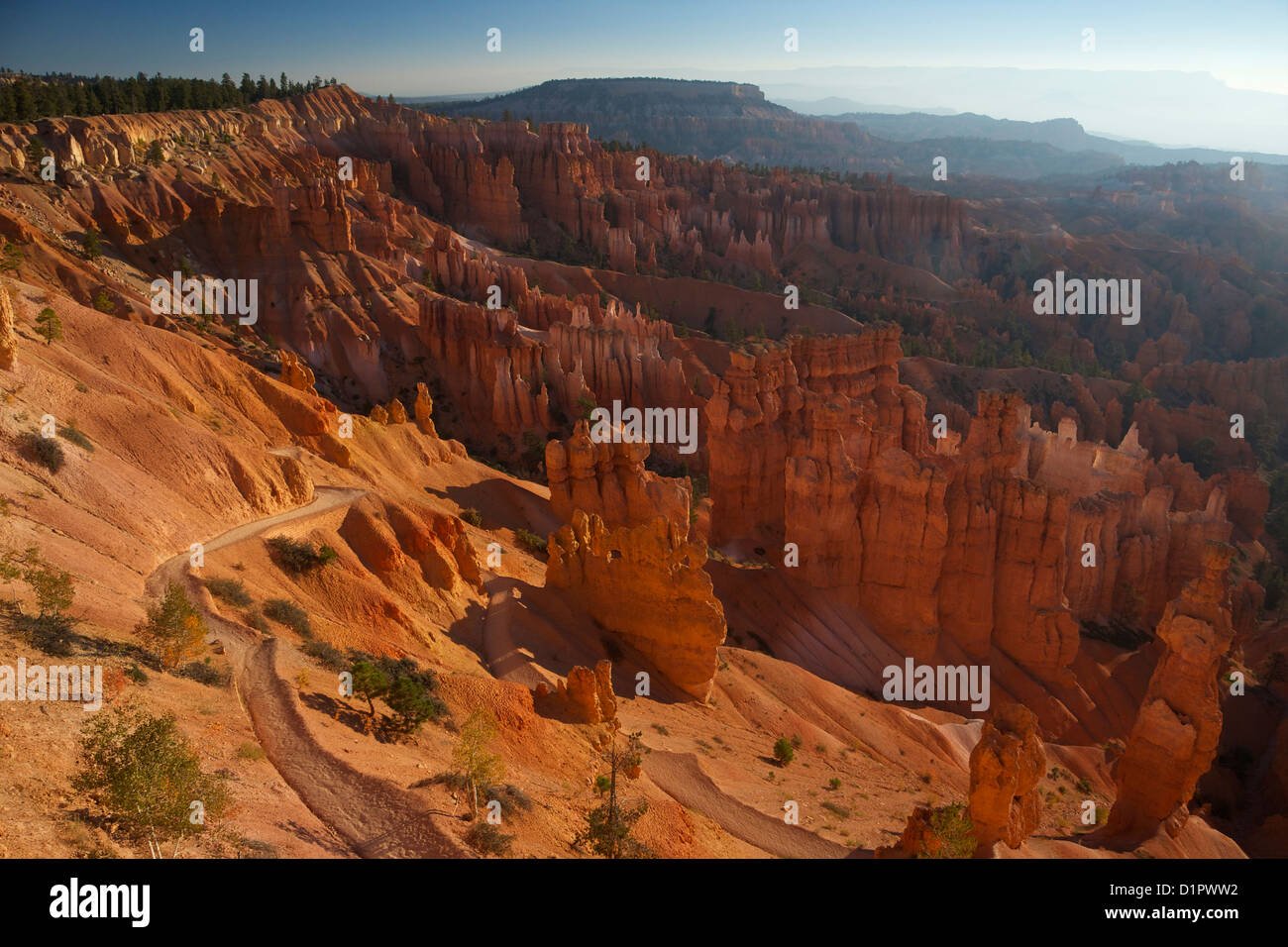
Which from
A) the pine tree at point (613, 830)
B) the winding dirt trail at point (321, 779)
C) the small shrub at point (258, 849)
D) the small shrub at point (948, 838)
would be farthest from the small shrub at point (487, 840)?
the small shrub at point (948, 838)

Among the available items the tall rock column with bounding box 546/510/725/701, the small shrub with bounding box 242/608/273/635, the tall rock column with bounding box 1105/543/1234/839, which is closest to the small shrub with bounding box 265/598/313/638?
the small shrub with bounding box 242/608/273/635

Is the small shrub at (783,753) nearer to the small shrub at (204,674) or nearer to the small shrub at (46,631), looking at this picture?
the small shrub at (204,674)

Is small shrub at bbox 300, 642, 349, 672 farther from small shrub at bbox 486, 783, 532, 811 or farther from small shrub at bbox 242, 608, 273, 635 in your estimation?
small shrub at bbox 486, 783, 532, 811

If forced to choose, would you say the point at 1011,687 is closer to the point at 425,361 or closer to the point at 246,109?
the point at 425,361

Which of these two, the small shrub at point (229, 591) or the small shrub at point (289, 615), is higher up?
the small shrub at point (229, 591)

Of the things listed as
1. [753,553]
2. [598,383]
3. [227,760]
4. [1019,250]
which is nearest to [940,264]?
[1019,250]

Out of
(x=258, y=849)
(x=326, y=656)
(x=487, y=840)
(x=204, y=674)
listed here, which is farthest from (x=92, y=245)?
(x=487, y=840)
